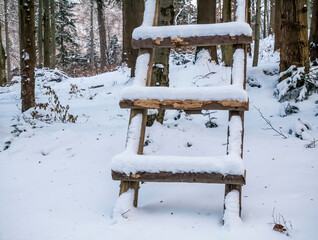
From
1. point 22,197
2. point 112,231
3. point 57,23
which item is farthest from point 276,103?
point 57,23

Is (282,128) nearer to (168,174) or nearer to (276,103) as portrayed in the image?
(276,103)

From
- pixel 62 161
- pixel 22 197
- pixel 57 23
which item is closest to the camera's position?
pixel 22 197

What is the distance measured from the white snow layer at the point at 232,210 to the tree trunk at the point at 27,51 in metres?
5.06

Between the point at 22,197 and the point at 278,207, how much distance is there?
2612 millimetres

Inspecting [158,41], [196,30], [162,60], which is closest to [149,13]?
[158,41]

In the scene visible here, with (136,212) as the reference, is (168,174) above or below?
above

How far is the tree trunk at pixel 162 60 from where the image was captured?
14.2 feet

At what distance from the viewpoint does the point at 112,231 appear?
2355mm

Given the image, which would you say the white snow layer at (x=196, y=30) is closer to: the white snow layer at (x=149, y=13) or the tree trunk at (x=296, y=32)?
the white snow layer at (x=149, y=13)

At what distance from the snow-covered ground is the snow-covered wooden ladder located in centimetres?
35

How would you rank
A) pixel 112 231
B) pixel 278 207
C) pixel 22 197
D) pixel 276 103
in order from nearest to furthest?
pixel 112 231, pixel 278 207, pixel 22 197, pixel 276 103

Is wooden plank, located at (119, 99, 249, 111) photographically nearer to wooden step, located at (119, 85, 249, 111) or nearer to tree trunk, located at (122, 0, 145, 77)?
wooden step, located at (119, 85, 249, 111)

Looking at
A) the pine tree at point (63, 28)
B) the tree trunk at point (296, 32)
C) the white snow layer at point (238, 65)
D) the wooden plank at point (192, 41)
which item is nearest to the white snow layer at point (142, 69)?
the wooden plank at point (192, 41)

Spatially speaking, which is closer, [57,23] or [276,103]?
[276,103]
